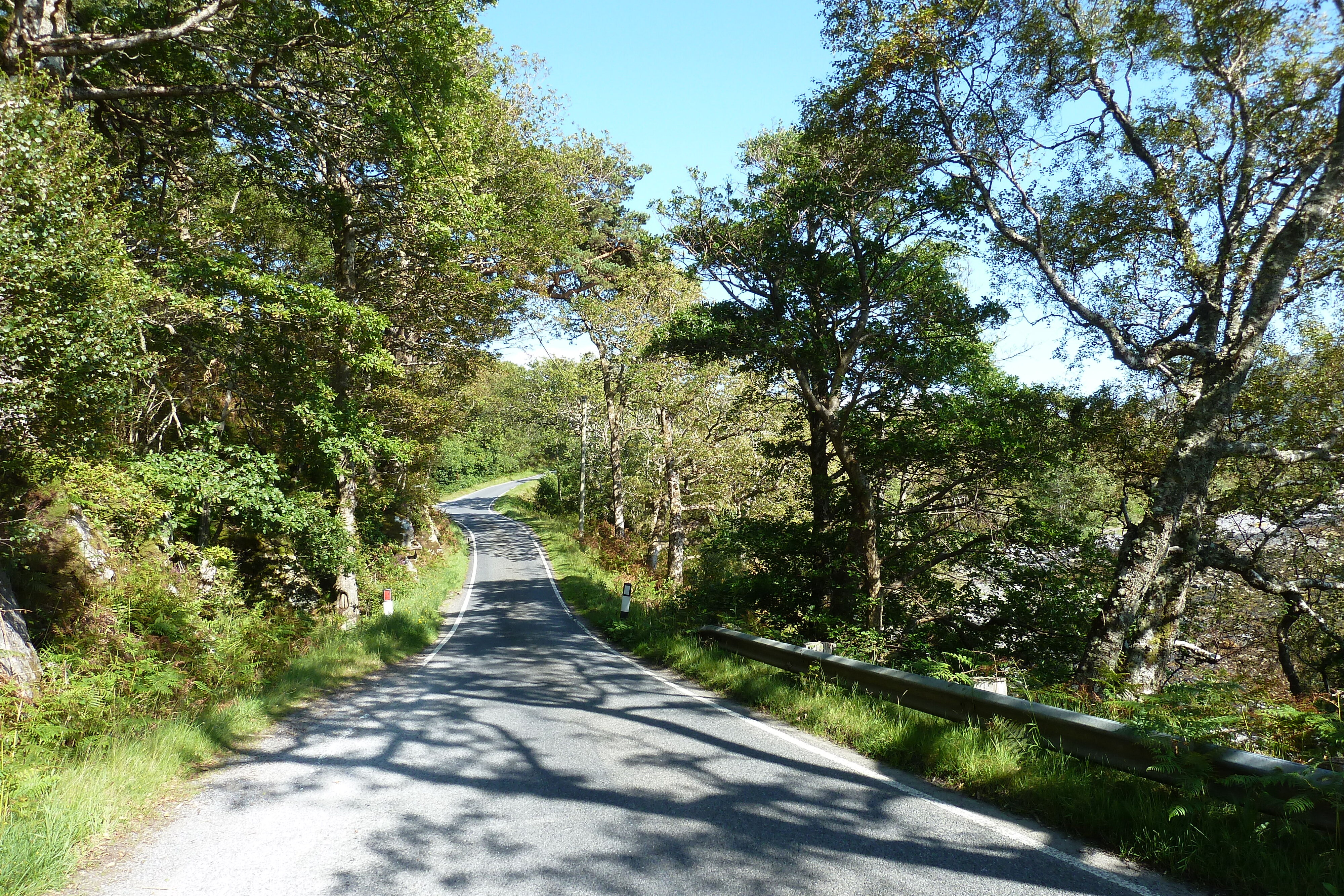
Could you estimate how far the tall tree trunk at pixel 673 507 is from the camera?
2014cm

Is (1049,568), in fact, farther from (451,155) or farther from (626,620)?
(451,155)

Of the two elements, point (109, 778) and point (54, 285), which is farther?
point (54, 285)

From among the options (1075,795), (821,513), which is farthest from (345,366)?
(1075,795)

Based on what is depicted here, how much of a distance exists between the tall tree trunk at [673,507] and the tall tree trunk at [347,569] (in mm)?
8854

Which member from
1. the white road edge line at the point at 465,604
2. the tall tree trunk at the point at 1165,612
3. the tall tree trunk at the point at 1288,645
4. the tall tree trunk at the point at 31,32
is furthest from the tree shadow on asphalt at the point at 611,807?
the tall tree trunk at the point at 1288,645

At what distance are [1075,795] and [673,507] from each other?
16406mm

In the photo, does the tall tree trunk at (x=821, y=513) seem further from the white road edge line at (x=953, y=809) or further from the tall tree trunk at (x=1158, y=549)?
the tall tree trunk at (x=1158, y=549)

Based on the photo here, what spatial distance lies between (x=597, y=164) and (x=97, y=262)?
18829mm

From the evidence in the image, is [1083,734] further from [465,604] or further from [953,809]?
[465,604]

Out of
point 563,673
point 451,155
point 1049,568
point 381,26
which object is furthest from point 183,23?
point 1049,568

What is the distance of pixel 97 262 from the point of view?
5.62 meters

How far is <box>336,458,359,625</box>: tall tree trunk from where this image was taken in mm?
14422

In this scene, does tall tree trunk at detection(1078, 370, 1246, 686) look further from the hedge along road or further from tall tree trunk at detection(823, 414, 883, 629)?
the hedge along road

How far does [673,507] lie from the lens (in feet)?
65.8
